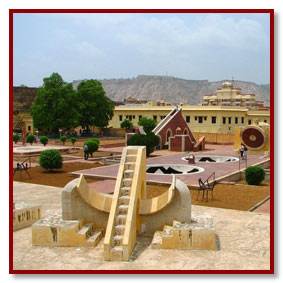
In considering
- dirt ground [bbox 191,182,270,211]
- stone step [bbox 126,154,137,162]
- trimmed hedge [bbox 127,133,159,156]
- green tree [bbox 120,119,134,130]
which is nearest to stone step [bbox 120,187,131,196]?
stone step [bbox 126,154,137,162]

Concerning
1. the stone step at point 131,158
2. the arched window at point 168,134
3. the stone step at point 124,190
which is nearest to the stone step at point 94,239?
the stone step at point 124,190

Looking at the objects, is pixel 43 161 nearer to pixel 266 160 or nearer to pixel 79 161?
pixel 79 161

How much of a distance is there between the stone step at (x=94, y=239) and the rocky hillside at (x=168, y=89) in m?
141

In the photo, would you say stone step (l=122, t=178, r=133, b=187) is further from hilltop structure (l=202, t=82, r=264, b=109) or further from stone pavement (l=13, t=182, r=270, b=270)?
hilltop structure (l=202, t=82, r=264, b=109)

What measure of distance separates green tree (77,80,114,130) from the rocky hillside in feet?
345

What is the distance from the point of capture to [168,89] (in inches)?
6122

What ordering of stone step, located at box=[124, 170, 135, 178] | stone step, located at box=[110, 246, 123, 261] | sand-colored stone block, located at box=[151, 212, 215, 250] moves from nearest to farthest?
stone step, located at box=[110, 246, 123, 261] → sand-colored stone block, located at box=[151, 212, 215, 250] → stone step, located at box=[124, 170, 135, 178]

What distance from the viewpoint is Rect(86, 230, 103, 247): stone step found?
7.82 m

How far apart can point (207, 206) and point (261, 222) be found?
7.32 feet

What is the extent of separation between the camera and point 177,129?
33.8m

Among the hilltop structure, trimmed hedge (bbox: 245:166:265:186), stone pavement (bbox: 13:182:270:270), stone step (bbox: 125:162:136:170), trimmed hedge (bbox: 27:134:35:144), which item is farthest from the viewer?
the hilltop structure

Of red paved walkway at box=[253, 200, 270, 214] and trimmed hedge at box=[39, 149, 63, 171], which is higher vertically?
trimmed hedge at box=[39, 149, 63, 171]

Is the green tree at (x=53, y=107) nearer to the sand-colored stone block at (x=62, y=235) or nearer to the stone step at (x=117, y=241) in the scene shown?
the sand-colored stone block at (x=62, y=235)

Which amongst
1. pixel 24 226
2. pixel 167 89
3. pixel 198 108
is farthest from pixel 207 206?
pixel 167 89
